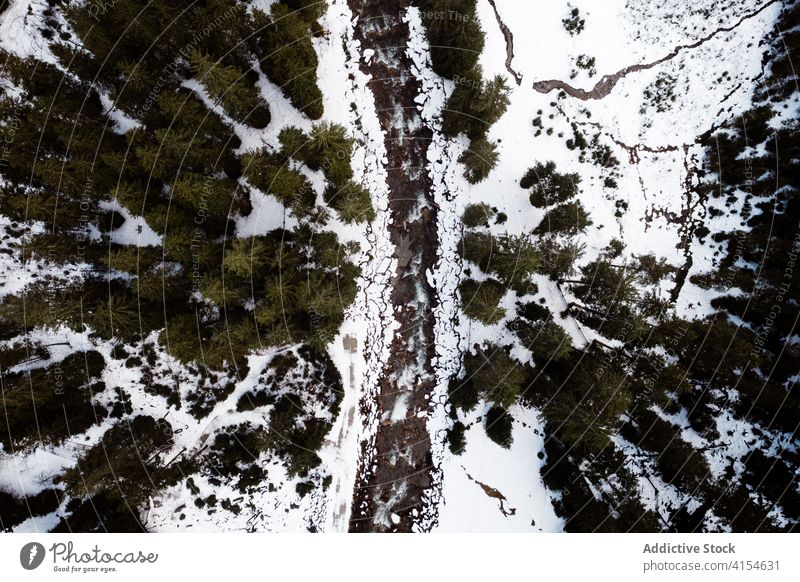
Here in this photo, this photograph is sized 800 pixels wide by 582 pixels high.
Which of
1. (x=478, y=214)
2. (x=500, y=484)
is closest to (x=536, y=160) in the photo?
(x=478, y=214)

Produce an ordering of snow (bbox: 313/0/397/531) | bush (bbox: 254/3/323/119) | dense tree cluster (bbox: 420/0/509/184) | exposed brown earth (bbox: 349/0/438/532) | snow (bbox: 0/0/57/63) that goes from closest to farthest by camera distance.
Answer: bush (bbox: 254/3/323/119) < snow (bbox: 0/0/57/63) < dense tree cluster (bbox: 420/0/509/184) < snow (bbox: 313/0/397/531) < exposed brown earth (bbox: 349/0/438/532)

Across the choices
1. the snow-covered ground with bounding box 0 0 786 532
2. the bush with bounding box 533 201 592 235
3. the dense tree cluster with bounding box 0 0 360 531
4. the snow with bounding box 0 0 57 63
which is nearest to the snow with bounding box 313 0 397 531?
the snow-covered ground with bounding box 0 0 786 532

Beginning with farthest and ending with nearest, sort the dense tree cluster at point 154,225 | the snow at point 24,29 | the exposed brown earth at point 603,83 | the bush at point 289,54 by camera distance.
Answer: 1. the exposed brown earth at point 603,83
2. the snow at point 24,29
3. the bush at point 289,54
4. the dense tree cluster at point 154,225

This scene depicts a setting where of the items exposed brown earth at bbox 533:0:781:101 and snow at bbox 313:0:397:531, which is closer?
snow at bbox 313:0:397:531

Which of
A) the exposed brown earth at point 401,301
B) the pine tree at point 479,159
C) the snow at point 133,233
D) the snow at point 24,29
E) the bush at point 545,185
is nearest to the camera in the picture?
the snow at point 24,29

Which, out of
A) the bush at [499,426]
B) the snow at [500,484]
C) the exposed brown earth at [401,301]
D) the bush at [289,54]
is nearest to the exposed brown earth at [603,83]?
the exposed brown earth at [401,301]

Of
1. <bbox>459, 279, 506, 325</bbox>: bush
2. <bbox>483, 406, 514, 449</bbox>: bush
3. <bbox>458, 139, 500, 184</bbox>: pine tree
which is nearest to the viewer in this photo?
<bbox>459, 279, 506, 325</bbox>: bush

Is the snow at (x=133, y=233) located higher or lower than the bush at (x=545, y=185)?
lower

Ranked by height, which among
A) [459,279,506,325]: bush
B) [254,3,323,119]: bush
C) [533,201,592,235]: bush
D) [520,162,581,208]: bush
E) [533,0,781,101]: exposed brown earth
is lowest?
[459,279,506,325]: bush

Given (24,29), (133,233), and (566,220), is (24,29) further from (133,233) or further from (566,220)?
(566,220)

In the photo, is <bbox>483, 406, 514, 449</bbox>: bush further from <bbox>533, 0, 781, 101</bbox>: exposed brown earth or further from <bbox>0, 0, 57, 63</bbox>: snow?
<bbox>0, 0, 57, 63</bbox>: snow

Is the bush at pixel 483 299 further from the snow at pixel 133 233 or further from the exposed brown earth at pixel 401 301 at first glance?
the snow at pixel 133 233
